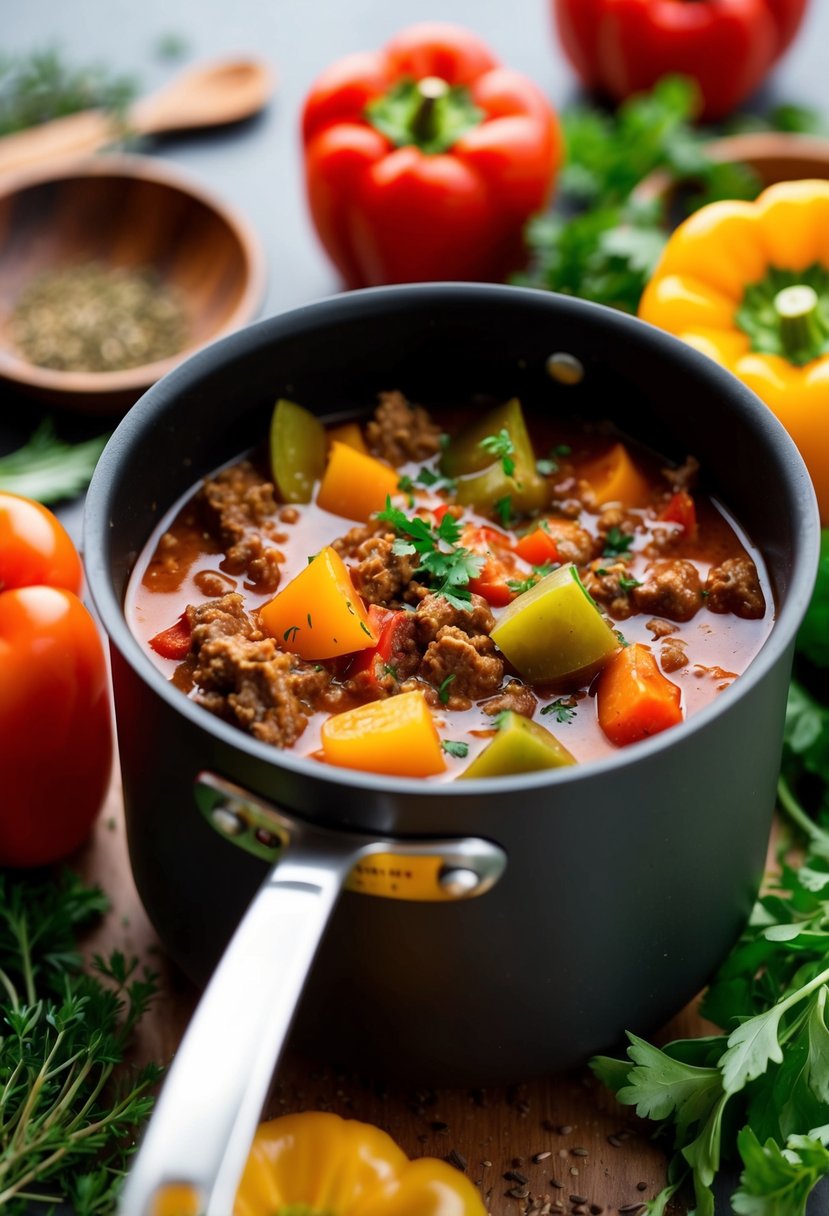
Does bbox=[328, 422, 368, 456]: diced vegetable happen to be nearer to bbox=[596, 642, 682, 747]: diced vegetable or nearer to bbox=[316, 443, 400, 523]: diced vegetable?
bbox=[316, 443, 400, 523]: diced vegetable

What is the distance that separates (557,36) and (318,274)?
4.09 ft

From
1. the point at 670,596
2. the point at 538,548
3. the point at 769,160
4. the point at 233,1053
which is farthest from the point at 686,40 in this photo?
the point at 233,1053

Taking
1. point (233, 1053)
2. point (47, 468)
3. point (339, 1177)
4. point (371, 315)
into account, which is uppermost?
point (371, 315)

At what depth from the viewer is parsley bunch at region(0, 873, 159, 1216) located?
224 cm

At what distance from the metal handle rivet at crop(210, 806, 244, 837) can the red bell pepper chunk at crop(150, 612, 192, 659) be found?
0.55 meters

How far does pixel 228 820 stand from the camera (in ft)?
6.64

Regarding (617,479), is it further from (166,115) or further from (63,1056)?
(166,115)

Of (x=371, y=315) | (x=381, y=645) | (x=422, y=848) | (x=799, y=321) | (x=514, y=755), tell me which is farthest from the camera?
(x=799, y=321)

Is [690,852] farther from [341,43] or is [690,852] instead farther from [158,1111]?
[341,43]

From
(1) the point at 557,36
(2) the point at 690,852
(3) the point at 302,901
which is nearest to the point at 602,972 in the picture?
(2) the point at 690,852

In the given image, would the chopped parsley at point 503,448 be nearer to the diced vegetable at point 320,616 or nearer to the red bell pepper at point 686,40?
the diced vegetable at point 320,616

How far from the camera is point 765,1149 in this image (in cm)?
214

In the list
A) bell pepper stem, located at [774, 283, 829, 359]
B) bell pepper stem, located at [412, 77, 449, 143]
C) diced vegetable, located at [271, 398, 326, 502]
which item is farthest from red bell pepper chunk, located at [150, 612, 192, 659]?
bell pepper stem, located at [412, 77, 449, 143]

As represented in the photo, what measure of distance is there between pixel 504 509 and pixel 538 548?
5.3 inches
